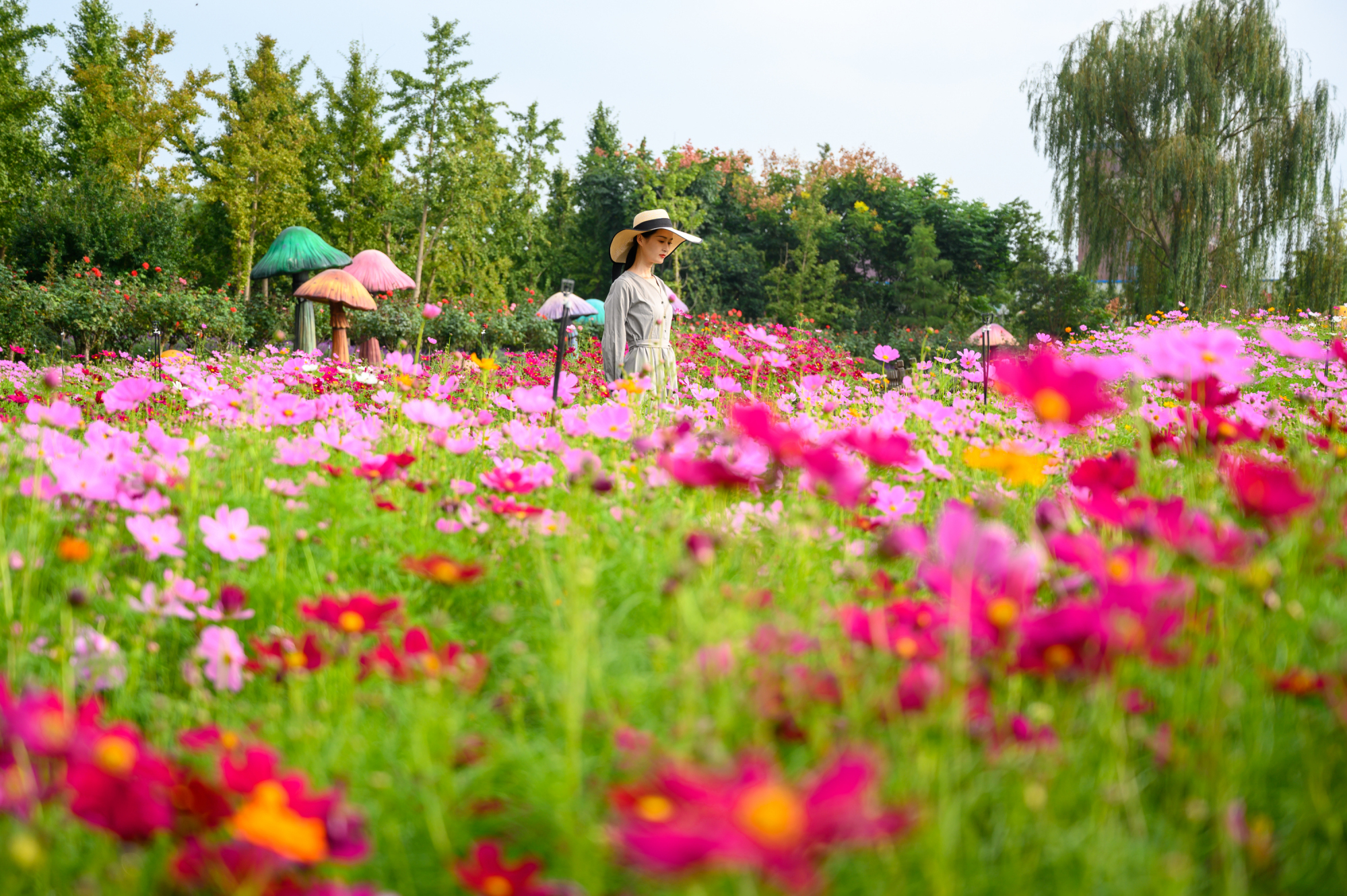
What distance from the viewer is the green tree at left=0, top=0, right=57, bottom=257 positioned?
39.7 ft

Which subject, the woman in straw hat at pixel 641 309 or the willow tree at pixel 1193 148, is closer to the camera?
the woman in straw hat at pixel 641 309

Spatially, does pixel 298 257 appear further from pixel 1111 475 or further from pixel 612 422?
pixel 1111 475

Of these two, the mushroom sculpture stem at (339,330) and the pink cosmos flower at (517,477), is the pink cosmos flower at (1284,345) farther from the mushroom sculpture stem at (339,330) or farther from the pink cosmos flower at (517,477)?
the mushroom sculpture stem at (339,330)

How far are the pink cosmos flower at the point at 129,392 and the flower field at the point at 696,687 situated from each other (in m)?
0.18

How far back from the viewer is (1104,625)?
1.97ft

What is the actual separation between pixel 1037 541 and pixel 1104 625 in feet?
1.15

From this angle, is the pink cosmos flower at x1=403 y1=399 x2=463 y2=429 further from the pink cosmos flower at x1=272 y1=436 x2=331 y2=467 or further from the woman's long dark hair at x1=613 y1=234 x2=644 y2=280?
the woman's long dark hair at x1=613 y1=234 x2=644 y2=280

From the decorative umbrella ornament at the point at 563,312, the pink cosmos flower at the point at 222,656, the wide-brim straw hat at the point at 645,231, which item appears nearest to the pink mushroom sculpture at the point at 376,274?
the decorative umbrella ornament at the point at 563,312

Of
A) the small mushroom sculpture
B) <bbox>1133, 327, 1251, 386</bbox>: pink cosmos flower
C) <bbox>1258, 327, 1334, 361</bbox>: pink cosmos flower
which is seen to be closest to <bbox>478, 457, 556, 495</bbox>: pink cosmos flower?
<bbox>1133, 327, 1251, 386</bbox>: pink cosmos flower

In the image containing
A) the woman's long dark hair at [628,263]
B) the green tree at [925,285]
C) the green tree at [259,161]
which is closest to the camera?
the woman's long dark hair at [628,263]

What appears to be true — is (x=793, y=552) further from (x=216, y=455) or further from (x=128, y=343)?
(x=128, y=343)

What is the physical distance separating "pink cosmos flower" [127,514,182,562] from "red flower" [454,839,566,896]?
2.84ft

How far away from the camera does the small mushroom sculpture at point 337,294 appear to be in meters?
8.07

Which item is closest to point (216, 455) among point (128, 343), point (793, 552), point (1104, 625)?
point (793, 552)
